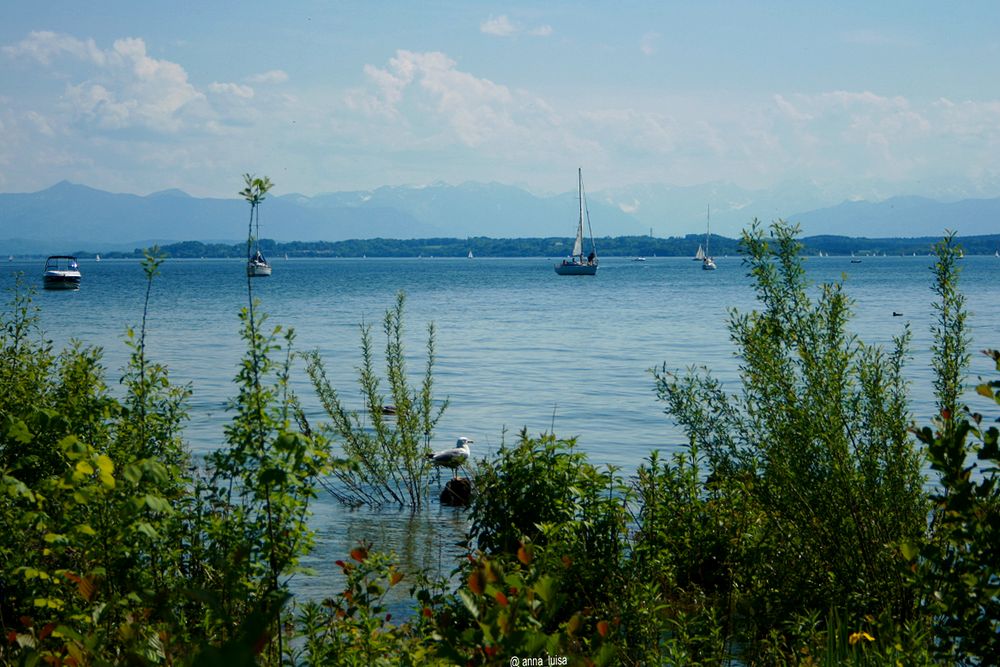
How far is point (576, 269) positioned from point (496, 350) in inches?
3415

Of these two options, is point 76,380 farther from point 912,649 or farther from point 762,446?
point 912,649

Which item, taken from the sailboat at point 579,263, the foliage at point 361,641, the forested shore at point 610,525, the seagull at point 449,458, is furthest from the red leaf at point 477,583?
the sailboat at point 579,263

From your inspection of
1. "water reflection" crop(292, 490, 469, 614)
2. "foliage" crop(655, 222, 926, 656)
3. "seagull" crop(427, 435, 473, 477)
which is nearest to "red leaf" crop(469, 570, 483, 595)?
"foliage" crop(655, 222, 926, 656)

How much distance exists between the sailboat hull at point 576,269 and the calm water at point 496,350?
36.8 meters

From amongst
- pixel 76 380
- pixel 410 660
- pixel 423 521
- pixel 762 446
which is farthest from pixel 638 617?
pixel 423 521

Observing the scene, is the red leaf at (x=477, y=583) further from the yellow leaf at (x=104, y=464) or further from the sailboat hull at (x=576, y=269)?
the sailboat hull at (x=576, y=269)

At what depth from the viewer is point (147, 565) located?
637cm

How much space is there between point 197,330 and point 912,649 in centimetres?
4370

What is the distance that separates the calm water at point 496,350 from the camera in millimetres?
17594

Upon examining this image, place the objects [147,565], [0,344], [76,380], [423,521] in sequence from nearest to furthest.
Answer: [147,565] < [76,380] < [0,344] < [423,521]

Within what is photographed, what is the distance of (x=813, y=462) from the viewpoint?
7.14m

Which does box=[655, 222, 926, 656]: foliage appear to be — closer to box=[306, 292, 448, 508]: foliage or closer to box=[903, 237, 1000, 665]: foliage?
box=[903, 237, 1000, 665]: foliage

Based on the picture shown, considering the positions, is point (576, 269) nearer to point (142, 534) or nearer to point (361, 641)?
point (361, 641)

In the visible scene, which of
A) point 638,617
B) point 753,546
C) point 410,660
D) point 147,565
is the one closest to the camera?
point 410,660
